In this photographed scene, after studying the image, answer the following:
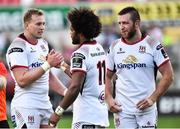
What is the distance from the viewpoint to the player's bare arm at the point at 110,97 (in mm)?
10344

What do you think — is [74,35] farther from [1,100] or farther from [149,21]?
[149,21]

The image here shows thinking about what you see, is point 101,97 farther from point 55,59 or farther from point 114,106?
point 55,59

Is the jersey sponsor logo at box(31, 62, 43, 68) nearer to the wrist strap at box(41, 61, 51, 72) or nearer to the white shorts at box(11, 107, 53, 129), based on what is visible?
the wrist strap at box(41, 61, 51, 72)

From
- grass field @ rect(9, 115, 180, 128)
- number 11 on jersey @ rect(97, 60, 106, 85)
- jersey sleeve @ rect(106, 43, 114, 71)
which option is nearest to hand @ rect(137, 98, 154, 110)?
number 11 on jersey @ rect(97, 60, 106, 85)

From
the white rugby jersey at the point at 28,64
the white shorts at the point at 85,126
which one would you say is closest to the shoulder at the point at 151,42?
the white shorts at the point at 85,126

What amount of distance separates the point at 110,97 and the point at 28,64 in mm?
1235

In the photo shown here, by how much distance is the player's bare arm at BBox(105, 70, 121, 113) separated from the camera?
1034 centimetres

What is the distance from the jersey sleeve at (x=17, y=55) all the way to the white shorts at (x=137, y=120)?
1476mm

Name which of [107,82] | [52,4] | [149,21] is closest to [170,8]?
[149,21]

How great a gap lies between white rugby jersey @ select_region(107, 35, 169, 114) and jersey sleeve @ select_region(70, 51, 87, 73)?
682mm

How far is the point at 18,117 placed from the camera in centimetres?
1079

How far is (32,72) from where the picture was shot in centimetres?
1045

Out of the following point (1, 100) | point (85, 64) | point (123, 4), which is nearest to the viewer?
point (85, 64)

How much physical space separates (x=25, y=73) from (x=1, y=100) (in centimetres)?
50
